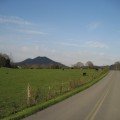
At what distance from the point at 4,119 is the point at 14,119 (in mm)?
428

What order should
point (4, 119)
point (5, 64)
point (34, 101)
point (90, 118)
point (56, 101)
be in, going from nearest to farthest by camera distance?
point (4, 119) → point (90, 118) → point (34, 101) → point (56, 101) → point (5, 64)

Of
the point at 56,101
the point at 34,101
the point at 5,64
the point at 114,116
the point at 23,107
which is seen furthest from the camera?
the point at 5,64

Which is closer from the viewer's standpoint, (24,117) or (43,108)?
(24,117)

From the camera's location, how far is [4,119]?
13414mm

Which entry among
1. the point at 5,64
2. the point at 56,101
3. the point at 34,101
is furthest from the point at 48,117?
the point at 5,64

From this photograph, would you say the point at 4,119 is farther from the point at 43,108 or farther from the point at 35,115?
the point at 43,108

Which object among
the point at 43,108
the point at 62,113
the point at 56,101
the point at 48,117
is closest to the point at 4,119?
the point at 48,117

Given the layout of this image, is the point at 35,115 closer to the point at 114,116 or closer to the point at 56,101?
the point at 114,116

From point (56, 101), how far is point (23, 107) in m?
4.14

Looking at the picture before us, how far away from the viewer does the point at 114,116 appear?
15.4 meters

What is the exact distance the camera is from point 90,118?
46.9 ft

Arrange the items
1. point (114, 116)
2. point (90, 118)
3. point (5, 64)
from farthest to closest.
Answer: point (5, 64)
point (114, 116)
point (90, 118)

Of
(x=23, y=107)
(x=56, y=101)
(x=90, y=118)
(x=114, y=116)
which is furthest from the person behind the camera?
(x=56, y=101)

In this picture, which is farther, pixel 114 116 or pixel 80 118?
pixel 114 116
